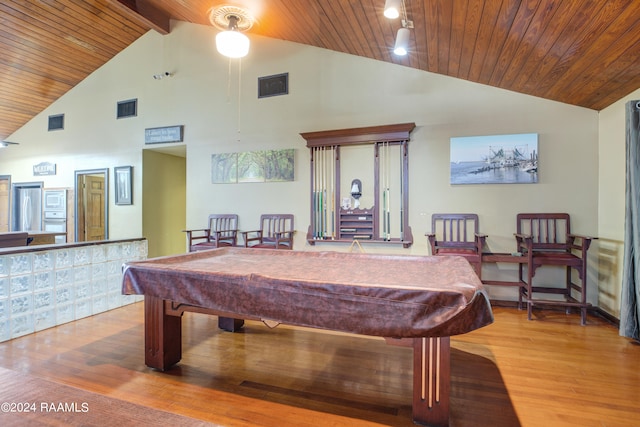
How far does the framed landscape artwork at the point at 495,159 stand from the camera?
12.2 feet

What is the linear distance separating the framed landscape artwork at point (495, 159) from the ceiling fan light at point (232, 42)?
9.07ft

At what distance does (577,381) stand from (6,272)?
15.0ft

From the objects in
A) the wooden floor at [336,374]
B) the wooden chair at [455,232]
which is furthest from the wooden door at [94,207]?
the wooden chair at [455,232]

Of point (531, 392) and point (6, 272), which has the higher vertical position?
point (6, 272)

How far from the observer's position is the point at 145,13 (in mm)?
4973

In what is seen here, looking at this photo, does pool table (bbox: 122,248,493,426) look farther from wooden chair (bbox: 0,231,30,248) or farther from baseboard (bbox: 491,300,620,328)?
wooden chair (bbox: 0,231,30,248)

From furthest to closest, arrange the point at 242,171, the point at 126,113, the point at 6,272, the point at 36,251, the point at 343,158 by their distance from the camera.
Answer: the point at 126,113, the point at 242,171, the point at 343,158, the point at 36,251, the point at 6,272

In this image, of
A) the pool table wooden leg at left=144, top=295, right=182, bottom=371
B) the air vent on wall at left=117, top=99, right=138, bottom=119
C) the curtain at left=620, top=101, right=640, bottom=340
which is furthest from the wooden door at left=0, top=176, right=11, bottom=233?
the curtain at left=620, top=101, right=640, bottom=340

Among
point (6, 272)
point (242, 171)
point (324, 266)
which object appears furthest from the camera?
point (242, 171)

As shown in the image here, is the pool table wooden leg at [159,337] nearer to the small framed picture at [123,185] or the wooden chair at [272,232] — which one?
the wooden chair at [272,232]

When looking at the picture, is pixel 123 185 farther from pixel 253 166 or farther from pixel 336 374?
pixel 336 374

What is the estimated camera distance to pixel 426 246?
4.10 m

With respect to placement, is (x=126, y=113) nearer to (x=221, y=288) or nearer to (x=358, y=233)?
(x=358, y=233)

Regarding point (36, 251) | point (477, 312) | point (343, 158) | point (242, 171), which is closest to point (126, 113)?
point (242, 171)
